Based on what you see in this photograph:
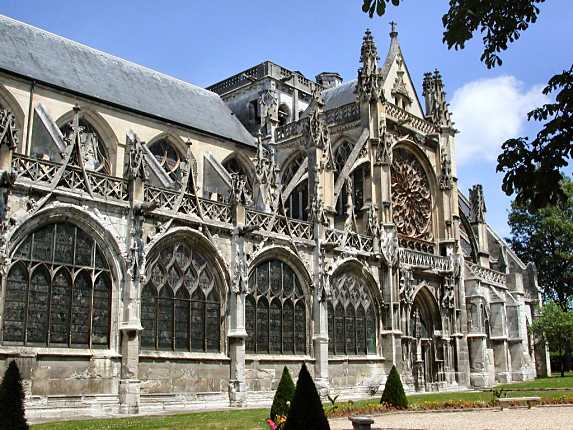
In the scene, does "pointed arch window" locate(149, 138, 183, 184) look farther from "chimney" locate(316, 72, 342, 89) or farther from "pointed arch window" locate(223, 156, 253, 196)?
"chimney" locate(316, 72, 342, 89)

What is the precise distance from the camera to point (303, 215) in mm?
29703

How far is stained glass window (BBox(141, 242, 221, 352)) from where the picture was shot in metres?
18.5

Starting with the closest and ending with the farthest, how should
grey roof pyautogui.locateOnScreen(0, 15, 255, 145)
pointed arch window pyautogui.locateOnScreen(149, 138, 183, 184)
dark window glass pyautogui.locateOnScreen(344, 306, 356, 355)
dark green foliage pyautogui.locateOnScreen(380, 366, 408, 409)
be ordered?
dark green foliage pyautogui.locateOnScreen(380, 366, 408, 409) < dark window glass pyautogui.locateOnScreen(344, 306, 356, 355) < grey roof pyautogui.locateOnScreen(0, 15, 255, 145) < pointed arch window pyautogui.locateOnScreen(149, 138, 183, 184)

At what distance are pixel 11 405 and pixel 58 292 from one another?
910 centimetres

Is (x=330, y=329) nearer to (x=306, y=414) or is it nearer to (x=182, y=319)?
(x=182, y=319)

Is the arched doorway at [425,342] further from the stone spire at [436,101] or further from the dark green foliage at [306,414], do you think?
the dark green foliage at [306,414]

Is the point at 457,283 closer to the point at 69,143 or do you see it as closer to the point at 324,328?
the point at 324,328

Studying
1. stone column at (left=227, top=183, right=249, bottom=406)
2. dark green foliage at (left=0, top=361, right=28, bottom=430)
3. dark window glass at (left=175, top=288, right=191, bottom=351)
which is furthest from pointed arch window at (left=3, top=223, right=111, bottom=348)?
dark green foliage at (left=0, top=361, right=28, bottom=430)

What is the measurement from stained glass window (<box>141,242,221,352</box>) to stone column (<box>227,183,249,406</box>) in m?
0.46

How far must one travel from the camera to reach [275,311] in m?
22.0

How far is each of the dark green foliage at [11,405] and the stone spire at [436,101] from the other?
2908 cm

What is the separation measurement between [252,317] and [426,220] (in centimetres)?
1457

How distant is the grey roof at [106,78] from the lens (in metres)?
25.4

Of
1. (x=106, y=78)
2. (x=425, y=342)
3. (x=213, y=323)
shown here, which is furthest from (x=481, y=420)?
(x=106, y=78)
